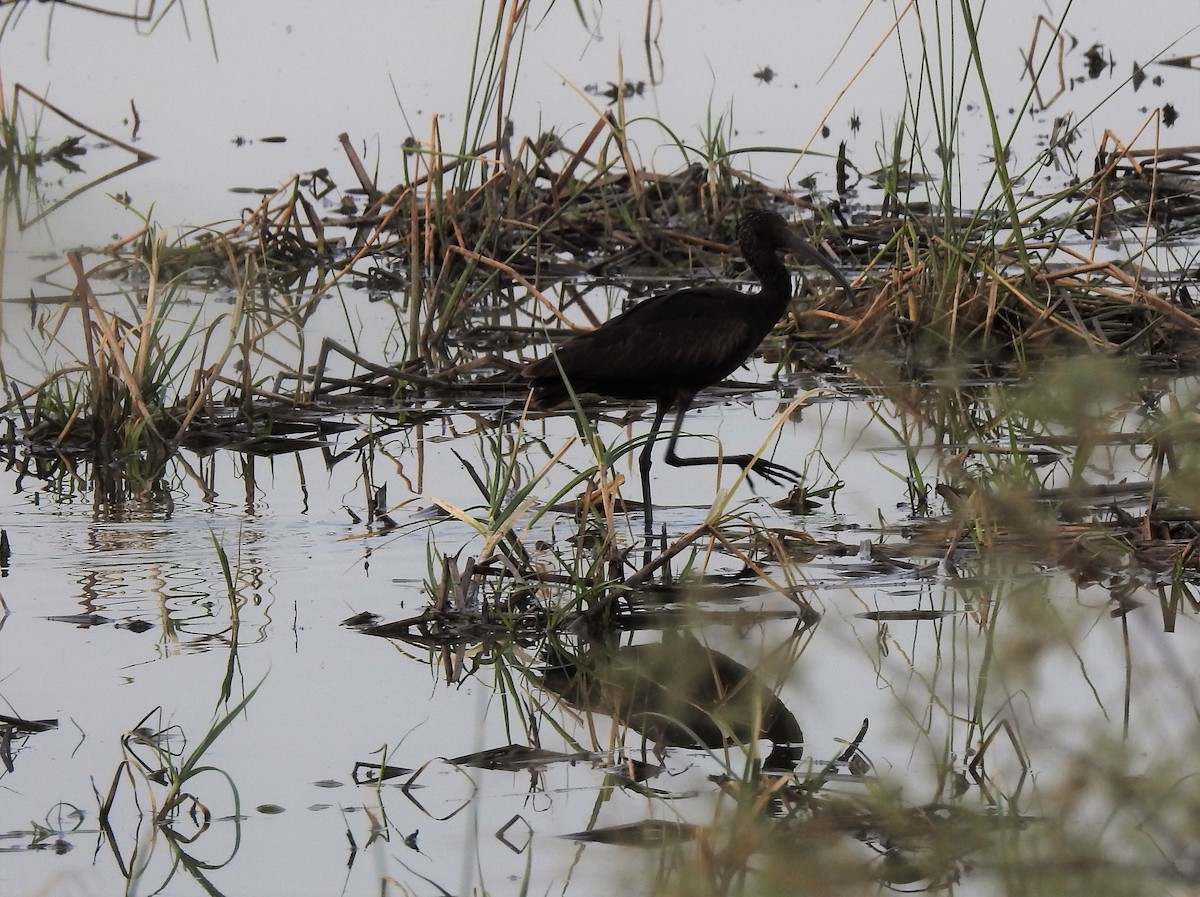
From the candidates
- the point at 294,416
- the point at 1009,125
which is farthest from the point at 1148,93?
the point at 294,416

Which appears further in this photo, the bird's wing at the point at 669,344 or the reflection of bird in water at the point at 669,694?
the bird's wing at the point at 669,344

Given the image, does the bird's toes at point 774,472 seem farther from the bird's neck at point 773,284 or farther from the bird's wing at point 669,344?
the bird's neck at point 773,284

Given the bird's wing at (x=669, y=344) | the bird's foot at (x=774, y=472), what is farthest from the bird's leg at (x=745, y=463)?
the bird's wing at (x=669, y=344)

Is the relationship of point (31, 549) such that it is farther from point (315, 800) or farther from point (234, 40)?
point (234, 40)

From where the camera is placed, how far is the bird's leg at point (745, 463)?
6.69 meters

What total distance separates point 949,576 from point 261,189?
730cm

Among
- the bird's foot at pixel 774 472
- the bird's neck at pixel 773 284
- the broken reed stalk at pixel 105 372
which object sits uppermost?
the bird's neck at pixel 773 284

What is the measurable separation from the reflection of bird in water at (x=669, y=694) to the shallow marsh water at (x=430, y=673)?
74mm

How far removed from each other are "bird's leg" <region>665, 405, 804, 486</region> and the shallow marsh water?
113 mm

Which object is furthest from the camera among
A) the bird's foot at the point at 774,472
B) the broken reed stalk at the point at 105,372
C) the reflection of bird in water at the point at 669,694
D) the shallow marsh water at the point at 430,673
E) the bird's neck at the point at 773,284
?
the bird's neck at the point at 773,284

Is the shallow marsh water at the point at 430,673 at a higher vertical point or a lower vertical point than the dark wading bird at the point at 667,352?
lower

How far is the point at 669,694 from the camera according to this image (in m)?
4.33

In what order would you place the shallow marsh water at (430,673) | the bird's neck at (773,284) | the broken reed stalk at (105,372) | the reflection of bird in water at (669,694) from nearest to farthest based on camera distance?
the shallow marsh water at (430,673)
the reflection of bird in water at (669,694)
the broken reed stalk at (105,372)
the bird's neck at (773,284)

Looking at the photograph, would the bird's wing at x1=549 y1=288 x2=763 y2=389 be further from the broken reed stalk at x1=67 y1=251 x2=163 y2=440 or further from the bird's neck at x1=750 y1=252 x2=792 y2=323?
the broken reed stalk at x1=67 y1=251 x2=163 y2=440
